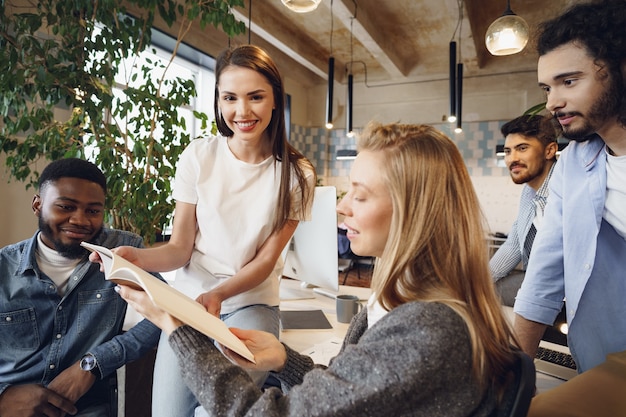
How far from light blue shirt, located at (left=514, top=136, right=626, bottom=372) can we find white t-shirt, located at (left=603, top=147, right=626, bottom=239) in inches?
0.7

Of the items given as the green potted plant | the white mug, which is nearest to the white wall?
the green potted plant

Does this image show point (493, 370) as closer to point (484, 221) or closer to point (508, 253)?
point (484, 221)

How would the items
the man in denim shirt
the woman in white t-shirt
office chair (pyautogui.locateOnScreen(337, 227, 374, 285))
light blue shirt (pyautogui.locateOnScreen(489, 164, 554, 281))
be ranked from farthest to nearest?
1. office chair (pyautogui.locateOnScreen(337, 227, 374, 285))
2. light blue shirt (pyautogui.locateOnScreen(489, 164, 554, 281))
3. the woman in white t-shirt
4. the man in denim shirt

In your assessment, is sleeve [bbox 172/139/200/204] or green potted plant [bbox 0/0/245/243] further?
green potted plant [bbox 0/0/245/243]

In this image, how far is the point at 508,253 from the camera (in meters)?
2.45

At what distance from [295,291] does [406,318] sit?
65.3 inches

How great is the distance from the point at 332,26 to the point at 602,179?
5021mm

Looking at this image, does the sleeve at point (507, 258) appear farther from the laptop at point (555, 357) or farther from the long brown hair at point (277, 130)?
the long brown hair at point (277, 130)

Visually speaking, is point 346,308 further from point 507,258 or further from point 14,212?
point 14,212

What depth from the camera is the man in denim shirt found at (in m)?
1.32

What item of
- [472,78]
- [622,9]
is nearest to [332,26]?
[472,78]

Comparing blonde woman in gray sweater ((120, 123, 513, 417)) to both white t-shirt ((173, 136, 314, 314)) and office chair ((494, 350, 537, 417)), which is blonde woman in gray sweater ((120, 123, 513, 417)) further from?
white t-shirt ((173, 136, 314, 314))


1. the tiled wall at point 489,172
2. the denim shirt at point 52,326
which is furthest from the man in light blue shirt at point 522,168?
the tiled wall at point 489,172

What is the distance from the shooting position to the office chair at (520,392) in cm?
60
